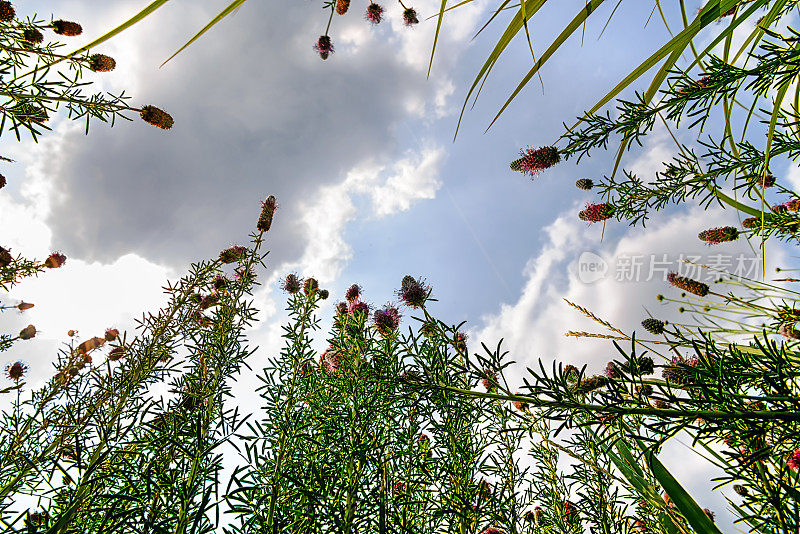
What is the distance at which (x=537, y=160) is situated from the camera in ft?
8.46

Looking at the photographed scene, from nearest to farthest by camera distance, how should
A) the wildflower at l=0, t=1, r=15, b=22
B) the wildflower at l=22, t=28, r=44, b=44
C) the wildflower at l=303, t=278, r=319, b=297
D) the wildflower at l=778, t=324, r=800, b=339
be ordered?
1. the wildflower at l=778, t=324, r=800, b=339
2. the wildflower at l=0, t=1, r=15, b=22
3. the wildflower at l=22, t=28, r=44, b=44
4. the wildflower at l=303, t=278, r=319, b=297

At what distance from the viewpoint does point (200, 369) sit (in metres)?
1.39

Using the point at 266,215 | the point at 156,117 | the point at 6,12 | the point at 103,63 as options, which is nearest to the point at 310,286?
the point at 266,215

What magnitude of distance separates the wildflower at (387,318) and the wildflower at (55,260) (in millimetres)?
2782

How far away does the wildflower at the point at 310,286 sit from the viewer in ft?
7.43

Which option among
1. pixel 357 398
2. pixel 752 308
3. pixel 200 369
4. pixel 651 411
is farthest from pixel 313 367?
pixel 752 308

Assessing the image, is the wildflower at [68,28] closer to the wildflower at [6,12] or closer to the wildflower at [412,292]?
the wildflower at [6,12]

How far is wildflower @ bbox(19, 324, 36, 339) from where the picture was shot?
294 cm

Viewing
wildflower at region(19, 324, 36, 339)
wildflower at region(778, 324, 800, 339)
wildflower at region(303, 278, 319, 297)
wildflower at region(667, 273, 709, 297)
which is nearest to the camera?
wildflower at region(778, 324, 800, 339)

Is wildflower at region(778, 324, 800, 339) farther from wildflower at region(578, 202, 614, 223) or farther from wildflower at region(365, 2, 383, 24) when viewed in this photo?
wildflower at region(365, 2, 383, 24)

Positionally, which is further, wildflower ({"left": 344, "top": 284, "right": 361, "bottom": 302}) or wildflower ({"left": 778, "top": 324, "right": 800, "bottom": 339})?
wildflower ({"left": 344, "top": 284, "right": 361, "bottom": 302})

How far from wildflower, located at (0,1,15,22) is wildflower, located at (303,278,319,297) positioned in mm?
1995

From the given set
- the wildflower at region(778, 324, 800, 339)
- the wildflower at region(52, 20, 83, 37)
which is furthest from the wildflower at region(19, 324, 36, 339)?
the wildflower at region(778, 324, 800, 339)

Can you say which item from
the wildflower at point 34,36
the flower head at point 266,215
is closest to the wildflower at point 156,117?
the wildflower at point 34,36
